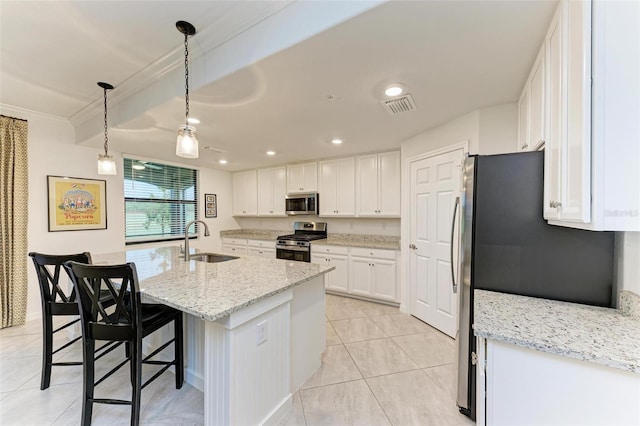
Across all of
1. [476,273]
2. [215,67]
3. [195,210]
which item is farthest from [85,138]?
[476,273]

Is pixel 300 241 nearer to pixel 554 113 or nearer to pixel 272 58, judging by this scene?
pixel 272 58

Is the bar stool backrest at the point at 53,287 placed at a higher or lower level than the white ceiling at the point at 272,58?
lower

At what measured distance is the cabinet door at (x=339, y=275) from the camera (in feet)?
13.4

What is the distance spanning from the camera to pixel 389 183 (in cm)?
Result: 396

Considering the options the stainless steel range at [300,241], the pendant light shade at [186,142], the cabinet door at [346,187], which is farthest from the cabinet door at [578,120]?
the stainless steel range at [300,241]

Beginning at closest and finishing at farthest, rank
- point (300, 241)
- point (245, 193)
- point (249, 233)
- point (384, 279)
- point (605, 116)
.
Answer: point (605, 116) → point (384, 279) → point (300, 241) → point (245, 193) → point (249, 233)

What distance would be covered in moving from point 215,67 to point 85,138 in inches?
110

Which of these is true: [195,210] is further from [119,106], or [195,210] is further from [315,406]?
[315,406]

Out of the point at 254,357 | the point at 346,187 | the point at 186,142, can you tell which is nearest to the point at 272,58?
the point at 186,142

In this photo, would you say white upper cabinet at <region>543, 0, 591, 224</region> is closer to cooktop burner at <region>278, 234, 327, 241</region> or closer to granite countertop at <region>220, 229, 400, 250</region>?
granite countertop at <region>220, 229, 400, 250</region>

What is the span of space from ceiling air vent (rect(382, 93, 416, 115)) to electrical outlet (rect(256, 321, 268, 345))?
6.45 ft

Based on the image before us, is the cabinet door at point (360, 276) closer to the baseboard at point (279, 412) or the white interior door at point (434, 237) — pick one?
the white interior door at point (434, 237)

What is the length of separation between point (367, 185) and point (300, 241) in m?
1.51

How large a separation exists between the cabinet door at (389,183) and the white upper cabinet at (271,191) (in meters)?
1.95
